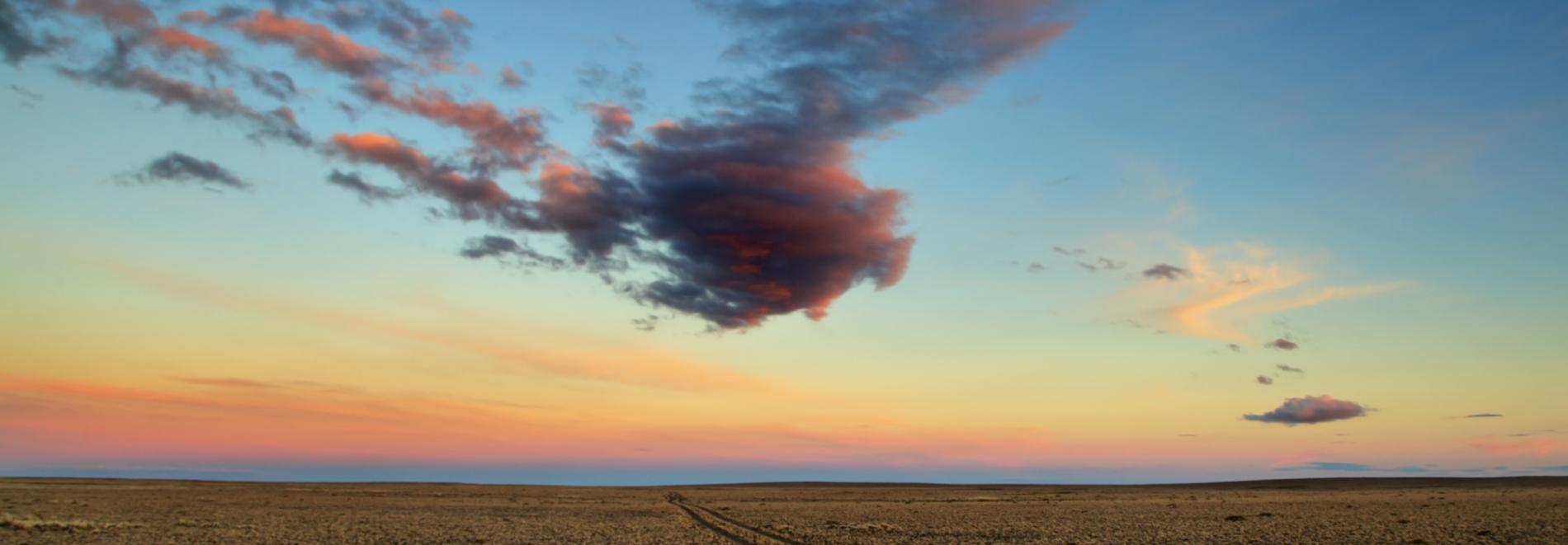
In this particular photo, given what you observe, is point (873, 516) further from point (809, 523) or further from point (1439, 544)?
point (1439, 544)

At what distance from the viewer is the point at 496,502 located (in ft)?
247

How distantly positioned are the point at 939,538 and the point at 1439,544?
2014 cm

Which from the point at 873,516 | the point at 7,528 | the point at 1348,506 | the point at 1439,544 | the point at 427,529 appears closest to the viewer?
the point at 1439,544

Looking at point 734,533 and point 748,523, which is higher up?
point 734,533

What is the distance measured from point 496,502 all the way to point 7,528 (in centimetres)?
3996

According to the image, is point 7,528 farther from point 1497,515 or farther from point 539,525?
point 1497,515

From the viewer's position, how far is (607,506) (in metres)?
71.0

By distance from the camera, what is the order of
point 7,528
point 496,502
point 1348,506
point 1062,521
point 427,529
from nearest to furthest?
1. point 7,528
2. point 427,529
3. point 1062,521
4. point 1348,506
5. point 496,502

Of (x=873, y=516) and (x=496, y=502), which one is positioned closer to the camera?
(x=873, y=516)

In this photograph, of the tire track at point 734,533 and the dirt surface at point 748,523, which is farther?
the tire track at point 734,533

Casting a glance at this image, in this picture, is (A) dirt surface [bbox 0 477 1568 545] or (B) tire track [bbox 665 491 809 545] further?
(B) tire track [bbox 665 491 809 545]

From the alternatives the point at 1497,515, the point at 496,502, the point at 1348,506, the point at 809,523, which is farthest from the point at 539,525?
the point at 1348,506

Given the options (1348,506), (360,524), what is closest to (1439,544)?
(1348,506)

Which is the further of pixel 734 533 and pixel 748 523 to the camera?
pixel 748 523
